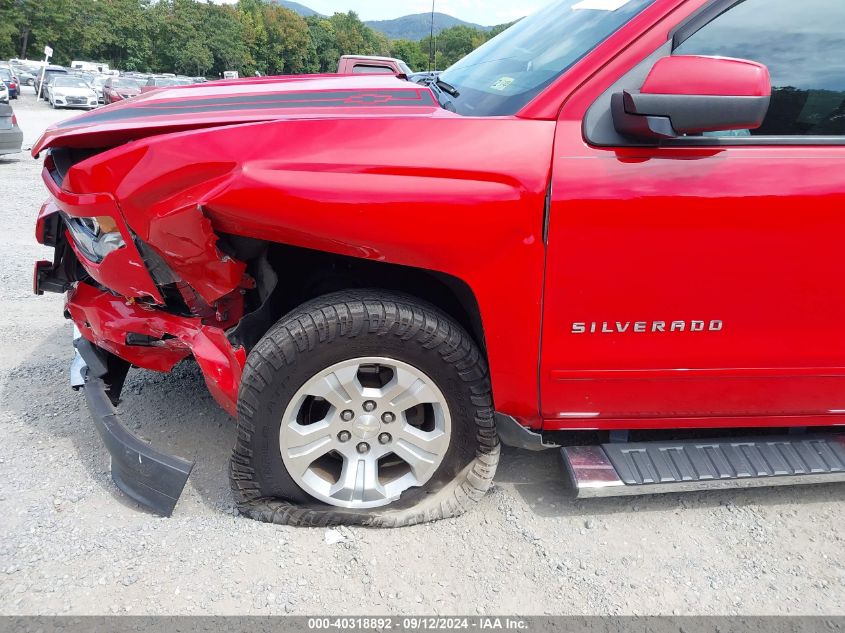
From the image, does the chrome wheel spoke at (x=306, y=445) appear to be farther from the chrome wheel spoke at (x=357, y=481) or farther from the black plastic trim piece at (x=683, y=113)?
the black plastic trim piece at (x=683, y=113)

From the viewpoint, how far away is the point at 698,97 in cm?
170

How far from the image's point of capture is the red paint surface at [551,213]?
6.00ft

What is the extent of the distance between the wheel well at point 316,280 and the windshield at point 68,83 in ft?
93.2

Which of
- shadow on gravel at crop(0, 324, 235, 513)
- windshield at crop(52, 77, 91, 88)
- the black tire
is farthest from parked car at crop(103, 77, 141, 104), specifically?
the black tire

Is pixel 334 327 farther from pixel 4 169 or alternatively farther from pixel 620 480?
A: pixel 4 169

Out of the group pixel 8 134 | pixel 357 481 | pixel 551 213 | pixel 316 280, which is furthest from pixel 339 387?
pixel 8 134

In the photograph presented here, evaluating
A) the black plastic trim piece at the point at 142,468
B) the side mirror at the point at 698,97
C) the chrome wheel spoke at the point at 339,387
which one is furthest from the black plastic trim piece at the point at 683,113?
the black plastic trim piece at the point at 142,468

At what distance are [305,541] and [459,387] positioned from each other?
2.57ft

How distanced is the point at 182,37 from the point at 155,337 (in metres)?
84.8

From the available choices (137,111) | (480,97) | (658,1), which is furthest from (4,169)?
(658,1)

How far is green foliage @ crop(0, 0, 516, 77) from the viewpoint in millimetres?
62438

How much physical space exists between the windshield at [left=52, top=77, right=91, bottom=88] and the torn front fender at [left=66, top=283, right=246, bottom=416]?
→ 28002mm

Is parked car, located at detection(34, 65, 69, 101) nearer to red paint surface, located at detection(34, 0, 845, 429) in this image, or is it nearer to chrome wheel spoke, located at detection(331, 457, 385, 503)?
red paint surface, located at detection(34, 0, 845, 429)

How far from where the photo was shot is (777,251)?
6.18 feet
